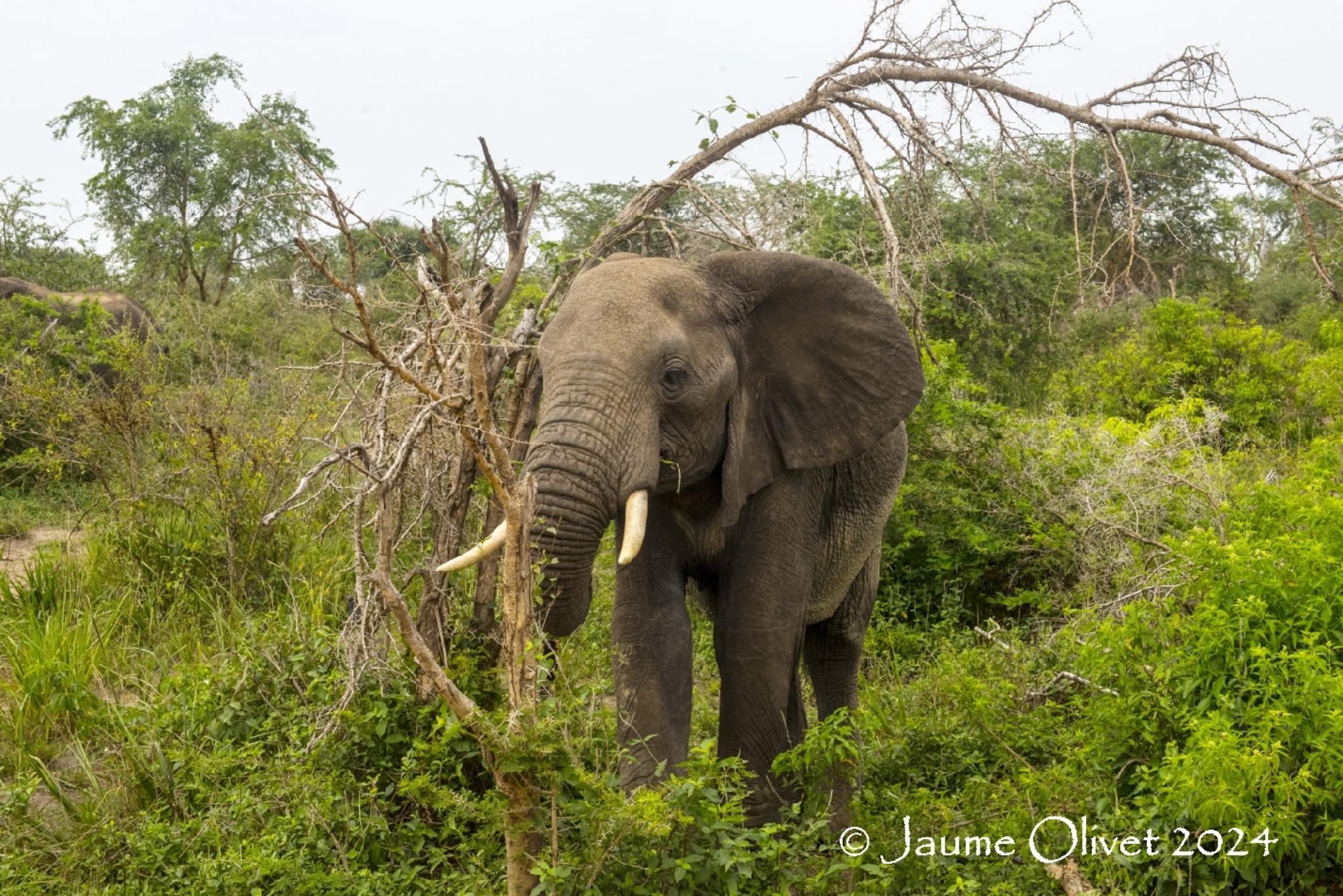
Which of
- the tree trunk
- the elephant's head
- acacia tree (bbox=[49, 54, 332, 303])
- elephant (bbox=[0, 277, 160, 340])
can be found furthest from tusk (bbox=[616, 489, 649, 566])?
acacia tree (bbox=[49, 54, 332, 303])

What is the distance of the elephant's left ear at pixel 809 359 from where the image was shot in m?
4.67

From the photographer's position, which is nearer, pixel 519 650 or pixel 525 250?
pixel 519 650

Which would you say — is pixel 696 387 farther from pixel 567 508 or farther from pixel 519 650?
pixel 519 650

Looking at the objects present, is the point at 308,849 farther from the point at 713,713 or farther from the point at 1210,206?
the point at 1210,206

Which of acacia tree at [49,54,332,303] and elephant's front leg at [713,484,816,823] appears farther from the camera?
acacia tree at [49,54,332,303]

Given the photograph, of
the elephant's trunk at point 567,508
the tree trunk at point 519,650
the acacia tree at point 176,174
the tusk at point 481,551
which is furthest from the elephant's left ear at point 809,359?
the acacia tree at point 176,174

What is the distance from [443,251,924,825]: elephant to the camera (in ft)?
12.9

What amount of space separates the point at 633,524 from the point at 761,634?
2.89ft

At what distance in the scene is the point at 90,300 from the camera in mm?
12320

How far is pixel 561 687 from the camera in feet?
14.8

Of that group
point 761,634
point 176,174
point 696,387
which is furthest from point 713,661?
point 176,174

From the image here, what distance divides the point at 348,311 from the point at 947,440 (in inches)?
209

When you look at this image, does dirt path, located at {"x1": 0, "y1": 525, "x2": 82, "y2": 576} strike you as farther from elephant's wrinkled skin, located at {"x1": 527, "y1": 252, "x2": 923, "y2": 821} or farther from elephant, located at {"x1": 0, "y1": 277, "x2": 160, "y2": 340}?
elephant's wrinkled skin, located at {"x1": 527, "y1": 252, "x2": 923, "y2": 821}

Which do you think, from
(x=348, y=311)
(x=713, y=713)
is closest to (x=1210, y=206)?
(x=713, y=713)
